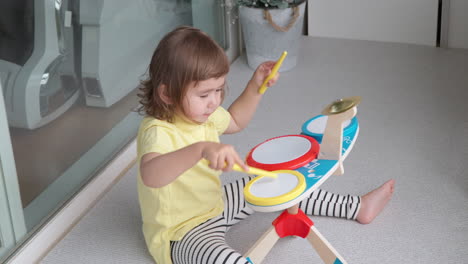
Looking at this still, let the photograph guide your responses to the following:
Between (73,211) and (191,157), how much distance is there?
61cm

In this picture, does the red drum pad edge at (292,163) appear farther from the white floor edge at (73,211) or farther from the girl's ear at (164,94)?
the white floor edge at (73,211)

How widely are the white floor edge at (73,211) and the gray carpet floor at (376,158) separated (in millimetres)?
25

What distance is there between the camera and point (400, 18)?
2.54 m

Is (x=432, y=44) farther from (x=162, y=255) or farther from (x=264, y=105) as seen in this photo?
(x=162, y=255)

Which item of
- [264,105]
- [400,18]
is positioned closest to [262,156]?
[264,105]

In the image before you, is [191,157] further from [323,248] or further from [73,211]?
[73,211]

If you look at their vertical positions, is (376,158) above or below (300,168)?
below

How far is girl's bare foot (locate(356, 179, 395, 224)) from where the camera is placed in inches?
58.6

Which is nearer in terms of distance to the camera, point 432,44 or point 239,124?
point 239,124

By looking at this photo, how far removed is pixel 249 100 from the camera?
54.2 inches

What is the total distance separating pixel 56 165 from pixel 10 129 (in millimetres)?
226

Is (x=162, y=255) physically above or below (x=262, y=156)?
below

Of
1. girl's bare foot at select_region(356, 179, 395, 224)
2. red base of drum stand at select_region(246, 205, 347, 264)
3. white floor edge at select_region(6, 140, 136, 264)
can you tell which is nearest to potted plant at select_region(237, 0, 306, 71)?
white floor edge at select_region(6, 140, 136, 264)

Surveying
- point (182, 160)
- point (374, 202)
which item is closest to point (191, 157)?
point (182, 160)
